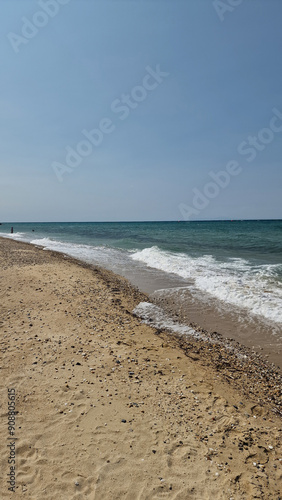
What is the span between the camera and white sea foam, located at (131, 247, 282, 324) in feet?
30.4

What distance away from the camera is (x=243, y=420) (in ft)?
13.0

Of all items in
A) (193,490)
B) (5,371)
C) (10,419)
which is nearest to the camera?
(193,490)

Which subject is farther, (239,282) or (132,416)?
(239,282)

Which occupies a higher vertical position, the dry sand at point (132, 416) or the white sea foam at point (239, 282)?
the white sea foam at point (239, 282)

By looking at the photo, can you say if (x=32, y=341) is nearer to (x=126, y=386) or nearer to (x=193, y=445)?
(x=126, y=386)

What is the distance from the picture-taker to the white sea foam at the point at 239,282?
9.27m

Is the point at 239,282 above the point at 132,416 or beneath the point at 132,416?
above

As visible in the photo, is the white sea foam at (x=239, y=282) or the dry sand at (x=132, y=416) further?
the white sea foam at (x=239, y=282)

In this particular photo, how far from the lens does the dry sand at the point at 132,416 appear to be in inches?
118

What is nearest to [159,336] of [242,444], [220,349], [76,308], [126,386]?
[220,349]

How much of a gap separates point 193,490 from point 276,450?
4.44 feet

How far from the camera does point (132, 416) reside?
12.8 feet

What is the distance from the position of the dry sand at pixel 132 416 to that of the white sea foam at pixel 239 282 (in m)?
3.77

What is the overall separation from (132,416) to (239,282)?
951 cm
